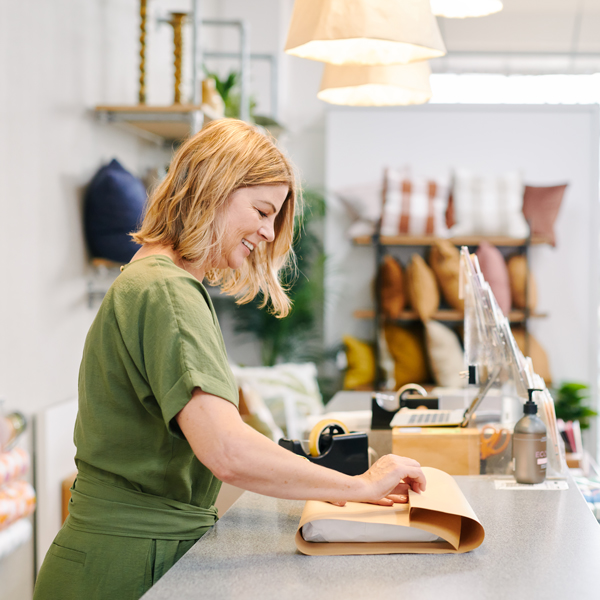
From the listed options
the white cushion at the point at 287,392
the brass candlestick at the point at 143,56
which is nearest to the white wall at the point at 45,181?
the brass candlestick at the point at 143,56

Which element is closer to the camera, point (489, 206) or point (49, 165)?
point (49, 165)

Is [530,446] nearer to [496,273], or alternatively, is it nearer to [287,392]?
[287,392]

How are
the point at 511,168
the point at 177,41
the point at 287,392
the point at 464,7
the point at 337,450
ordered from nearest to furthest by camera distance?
the point at 337,450, the point at 464,7, the point at 177,41, the point at 287,392, the point at 511,168

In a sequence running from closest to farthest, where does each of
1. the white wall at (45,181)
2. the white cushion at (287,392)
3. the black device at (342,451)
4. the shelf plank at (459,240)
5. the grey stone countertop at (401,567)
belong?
the grey stone countertop at (401,567), the black device at (342,451), the white wall at (45,181), the white cushion at (287,392), the shelf plank at (459,240)

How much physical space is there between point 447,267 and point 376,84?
2.37m

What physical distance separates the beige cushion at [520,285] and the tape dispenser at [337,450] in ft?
10.8

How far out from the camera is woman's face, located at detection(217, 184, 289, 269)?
49.2 inches

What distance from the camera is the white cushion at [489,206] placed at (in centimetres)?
448

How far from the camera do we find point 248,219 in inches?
49.9

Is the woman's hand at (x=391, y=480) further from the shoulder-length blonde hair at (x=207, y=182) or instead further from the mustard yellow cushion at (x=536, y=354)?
the mustard yellow cushion at (x=536, y=354)

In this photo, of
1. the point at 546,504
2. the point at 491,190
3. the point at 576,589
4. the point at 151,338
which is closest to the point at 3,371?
the point at 151,338

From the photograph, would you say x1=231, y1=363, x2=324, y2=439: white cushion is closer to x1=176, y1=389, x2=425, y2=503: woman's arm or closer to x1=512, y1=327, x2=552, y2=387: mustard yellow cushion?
x1=512, y1=327, x2=552, y2=387: mustard yellow cushion

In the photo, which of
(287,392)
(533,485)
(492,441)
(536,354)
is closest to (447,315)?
(536,354)

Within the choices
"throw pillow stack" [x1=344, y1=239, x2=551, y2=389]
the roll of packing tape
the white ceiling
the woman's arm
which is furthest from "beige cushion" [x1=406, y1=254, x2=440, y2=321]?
the woman's arm
